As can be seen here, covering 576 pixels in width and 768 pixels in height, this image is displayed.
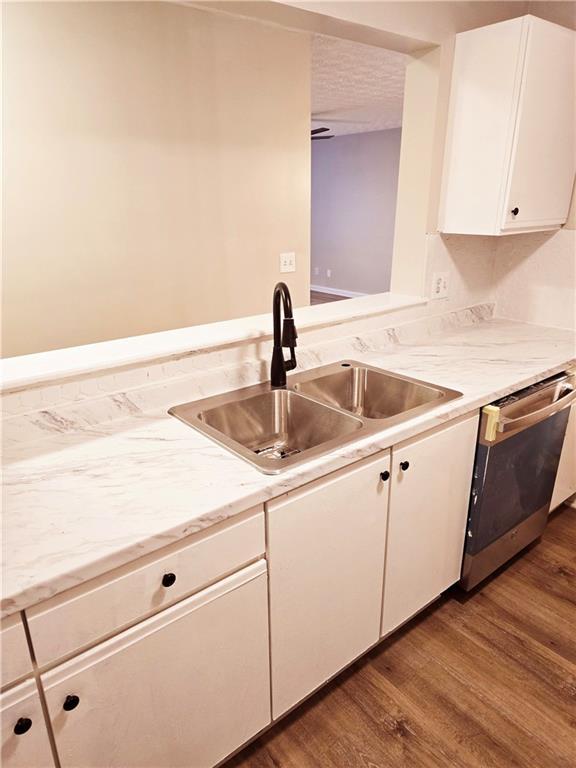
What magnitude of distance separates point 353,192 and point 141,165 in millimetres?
5889

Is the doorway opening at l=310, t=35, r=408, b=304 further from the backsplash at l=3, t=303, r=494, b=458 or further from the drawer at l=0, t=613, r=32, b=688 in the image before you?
the drawer at l=0, t=613, r=32, b=688

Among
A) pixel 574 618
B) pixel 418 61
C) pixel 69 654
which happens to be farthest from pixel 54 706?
pixel 418 61

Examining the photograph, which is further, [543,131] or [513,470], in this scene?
[543,131]

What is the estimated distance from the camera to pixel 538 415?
1.81 m

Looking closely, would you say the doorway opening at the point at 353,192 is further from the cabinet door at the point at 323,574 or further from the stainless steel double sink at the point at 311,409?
the cabinet door at the point at 323,574

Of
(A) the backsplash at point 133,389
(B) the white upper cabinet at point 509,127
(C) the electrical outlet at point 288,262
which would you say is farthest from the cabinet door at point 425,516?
(C) the electrical outlet at point 288,262

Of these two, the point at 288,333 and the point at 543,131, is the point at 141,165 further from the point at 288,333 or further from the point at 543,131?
the point at 543,131

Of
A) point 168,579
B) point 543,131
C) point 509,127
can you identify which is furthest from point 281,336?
point 543,131

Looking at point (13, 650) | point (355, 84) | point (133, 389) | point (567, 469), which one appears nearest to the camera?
point (13, 650)

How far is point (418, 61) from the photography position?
206 centimetres

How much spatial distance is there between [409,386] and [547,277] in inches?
47.0

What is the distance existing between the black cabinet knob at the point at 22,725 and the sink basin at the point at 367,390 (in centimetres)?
110

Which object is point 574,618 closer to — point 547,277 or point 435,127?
point 547,277

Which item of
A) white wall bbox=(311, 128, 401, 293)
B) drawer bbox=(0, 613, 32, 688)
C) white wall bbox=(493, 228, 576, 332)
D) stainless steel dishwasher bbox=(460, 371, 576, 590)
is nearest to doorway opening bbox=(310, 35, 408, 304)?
white wall bbox=(311, 128, 401, 293)
